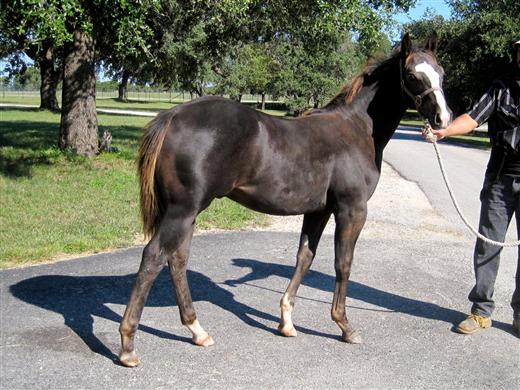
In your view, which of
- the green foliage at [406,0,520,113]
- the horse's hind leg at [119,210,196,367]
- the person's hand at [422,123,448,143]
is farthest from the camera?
the green foliage at [406,0,520,113]

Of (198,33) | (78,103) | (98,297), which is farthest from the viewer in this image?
(198,33)

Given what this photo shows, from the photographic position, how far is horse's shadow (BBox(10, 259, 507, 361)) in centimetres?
482

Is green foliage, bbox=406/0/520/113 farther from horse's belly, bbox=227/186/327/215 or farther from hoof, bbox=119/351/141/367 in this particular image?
hoof, bbox=119/351/141/367

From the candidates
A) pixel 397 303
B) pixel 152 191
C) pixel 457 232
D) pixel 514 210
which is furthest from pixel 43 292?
pixel 457 232

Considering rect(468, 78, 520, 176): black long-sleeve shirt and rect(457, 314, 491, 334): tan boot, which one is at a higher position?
rect(468, 78, 520, 176): black long-sleeve shirt

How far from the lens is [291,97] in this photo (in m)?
43.8

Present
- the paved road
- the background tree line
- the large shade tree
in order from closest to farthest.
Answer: the large shade tree
the background tree line
the paved road

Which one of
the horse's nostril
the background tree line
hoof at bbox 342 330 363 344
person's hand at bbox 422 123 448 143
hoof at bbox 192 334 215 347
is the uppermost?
the background tree line

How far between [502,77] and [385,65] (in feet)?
3.44

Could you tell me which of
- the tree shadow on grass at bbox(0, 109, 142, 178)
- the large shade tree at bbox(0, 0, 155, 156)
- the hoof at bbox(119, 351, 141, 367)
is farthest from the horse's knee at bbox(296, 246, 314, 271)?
the tree shadow on grass at bbox(0, 109, 142, 178)

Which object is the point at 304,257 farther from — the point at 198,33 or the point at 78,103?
the point at 198,33

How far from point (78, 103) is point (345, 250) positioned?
10153 mm

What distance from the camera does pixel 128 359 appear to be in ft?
12.8

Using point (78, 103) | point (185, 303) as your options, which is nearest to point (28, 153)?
point (78, 103)
